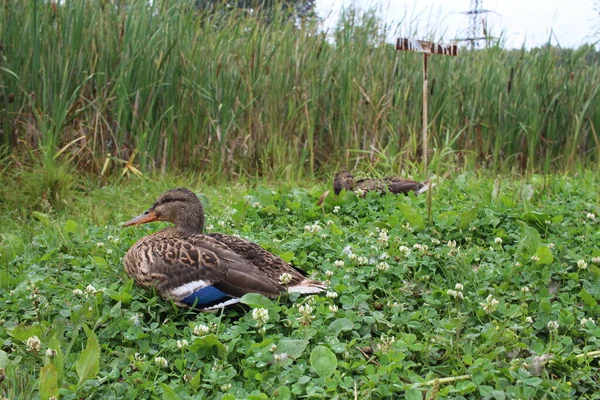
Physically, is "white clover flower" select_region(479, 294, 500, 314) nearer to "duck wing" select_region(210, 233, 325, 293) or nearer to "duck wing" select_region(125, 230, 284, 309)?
"duck wing" select_region(210, 233, 325, 293)

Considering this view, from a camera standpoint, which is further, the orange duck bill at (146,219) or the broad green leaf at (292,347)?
the orange duck bill at (146,219)

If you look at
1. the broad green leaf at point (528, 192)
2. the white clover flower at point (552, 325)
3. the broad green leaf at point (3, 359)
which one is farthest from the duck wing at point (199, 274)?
the broad green leaf at point (528, 192)

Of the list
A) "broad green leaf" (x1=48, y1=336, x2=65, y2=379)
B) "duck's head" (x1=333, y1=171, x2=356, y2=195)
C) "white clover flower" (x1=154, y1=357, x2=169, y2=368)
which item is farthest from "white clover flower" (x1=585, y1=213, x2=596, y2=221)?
"broad green leaf" (x1=48, y1=336, x2=65, y2=379)

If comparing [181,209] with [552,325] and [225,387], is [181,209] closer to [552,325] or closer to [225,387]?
[225,387]

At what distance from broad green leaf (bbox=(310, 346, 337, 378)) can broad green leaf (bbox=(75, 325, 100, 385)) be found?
0.93m

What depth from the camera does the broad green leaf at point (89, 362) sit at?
2820 millimetres

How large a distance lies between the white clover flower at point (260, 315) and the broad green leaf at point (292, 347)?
0.16 metres

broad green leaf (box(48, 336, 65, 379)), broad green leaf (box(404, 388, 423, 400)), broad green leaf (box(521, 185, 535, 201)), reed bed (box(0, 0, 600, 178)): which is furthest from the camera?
reed bed (box(0, 0, 600, 178))

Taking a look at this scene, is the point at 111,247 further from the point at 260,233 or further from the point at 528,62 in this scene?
the point at 528,62

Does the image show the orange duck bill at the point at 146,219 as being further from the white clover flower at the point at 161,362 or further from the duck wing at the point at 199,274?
the white clover flower at the point at 161,362

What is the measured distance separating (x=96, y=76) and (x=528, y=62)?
5760 mm

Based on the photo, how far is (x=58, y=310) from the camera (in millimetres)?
3475

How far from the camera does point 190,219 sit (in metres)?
4.02

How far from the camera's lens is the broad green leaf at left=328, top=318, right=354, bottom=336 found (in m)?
3.11
